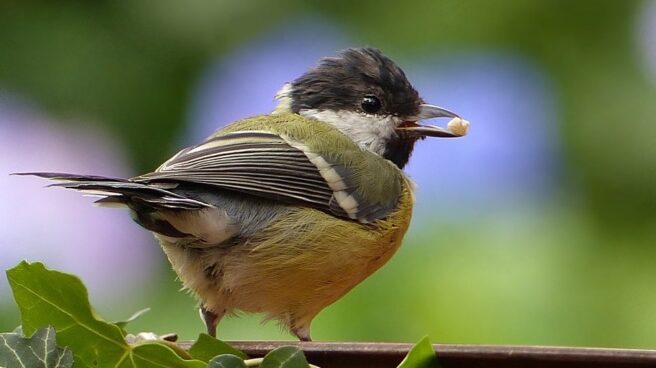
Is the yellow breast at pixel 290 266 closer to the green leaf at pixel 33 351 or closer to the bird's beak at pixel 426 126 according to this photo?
the bird's beak at pixel 426 126

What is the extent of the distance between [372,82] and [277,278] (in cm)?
72

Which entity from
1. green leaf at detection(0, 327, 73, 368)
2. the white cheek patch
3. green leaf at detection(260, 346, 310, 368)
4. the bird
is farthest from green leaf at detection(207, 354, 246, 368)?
the white cheek patch

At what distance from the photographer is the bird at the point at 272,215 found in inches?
79.8

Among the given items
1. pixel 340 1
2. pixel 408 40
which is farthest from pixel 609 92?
pixel 340 1

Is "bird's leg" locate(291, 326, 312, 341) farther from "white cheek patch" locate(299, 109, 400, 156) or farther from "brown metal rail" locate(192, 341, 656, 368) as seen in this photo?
"brown metal rail" locate(192, 341, 656, 368)

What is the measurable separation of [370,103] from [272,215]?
618 mm

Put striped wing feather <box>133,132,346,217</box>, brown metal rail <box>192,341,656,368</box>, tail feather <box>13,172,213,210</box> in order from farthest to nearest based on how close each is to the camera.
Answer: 1. striped wing feather <box>133,132,346,217</box>
2. tail feather <box>13,172,213,210</box>
3. brown metal rail <box>192,341,656,368</box>

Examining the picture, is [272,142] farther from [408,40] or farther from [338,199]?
[408,40]

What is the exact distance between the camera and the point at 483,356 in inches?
43.6

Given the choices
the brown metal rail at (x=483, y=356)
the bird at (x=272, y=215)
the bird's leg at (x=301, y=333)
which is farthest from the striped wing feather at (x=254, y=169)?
the brown metal rail at (x=483, y=356)

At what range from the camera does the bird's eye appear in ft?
8.72

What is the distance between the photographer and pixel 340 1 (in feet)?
9.07

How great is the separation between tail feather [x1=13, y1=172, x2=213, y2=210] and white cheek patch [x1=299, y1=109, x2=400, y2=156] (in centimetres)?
67

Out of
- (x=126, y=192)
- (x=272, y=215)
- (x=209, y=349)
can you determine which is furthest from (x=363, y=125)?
(x=209, y=349)
